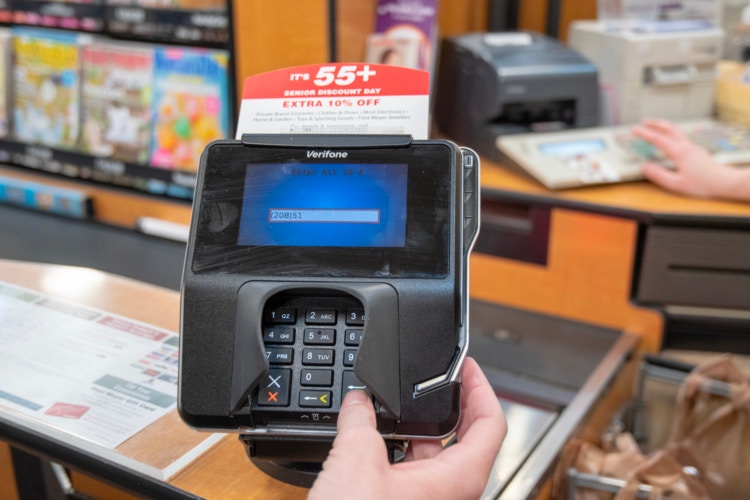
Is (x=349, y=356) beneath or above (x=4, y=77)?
beneath

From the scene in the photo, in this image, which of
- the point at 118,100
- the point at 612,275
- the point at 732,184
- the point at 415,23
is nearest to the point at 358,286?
the point at 612,275

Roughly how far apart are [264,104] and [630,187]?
1.30 meters

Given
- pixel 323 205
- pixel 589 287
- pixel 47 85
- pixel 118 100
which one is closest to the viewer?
pixel 323 205

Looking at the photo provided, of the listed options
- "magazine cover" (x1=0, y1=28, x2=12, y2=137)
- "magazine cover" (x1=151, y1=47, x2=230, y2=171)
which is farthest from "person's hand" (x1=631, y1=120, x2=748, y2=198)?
"magazine cover" (x1=0, y1=28, x2=12, y2=137)

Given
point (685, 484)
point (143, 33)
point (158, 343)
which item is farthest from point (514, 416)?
point (143, 33)

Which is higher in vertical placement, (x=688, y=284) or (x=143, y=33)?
(x=143, y=33)

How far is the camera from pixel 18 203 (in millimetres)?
2445

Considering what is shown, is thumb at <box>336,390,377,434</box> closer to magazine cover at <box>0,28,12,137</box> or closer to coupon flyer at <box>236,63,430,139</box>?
coupon flyer at <box>236,63,430,139</box>

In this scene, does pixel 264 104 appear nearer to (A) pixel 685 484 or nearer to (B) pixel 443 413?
(B) pixel 443 413

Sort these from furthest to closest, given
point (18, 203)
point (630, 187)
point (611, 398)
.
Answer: point (18, 203)
point (630, 187)
point (611, 398)

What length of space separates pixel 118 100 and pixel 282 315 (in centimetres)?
182

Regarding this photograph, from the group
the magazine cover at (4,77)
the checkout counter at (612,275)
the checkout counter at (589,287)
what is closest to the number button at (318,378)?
the checkout counter at (589,287)

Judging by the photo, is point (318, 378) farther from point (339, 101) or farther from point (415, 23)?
point (415, 23)

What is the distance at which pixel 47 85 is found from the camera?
7.82ft
